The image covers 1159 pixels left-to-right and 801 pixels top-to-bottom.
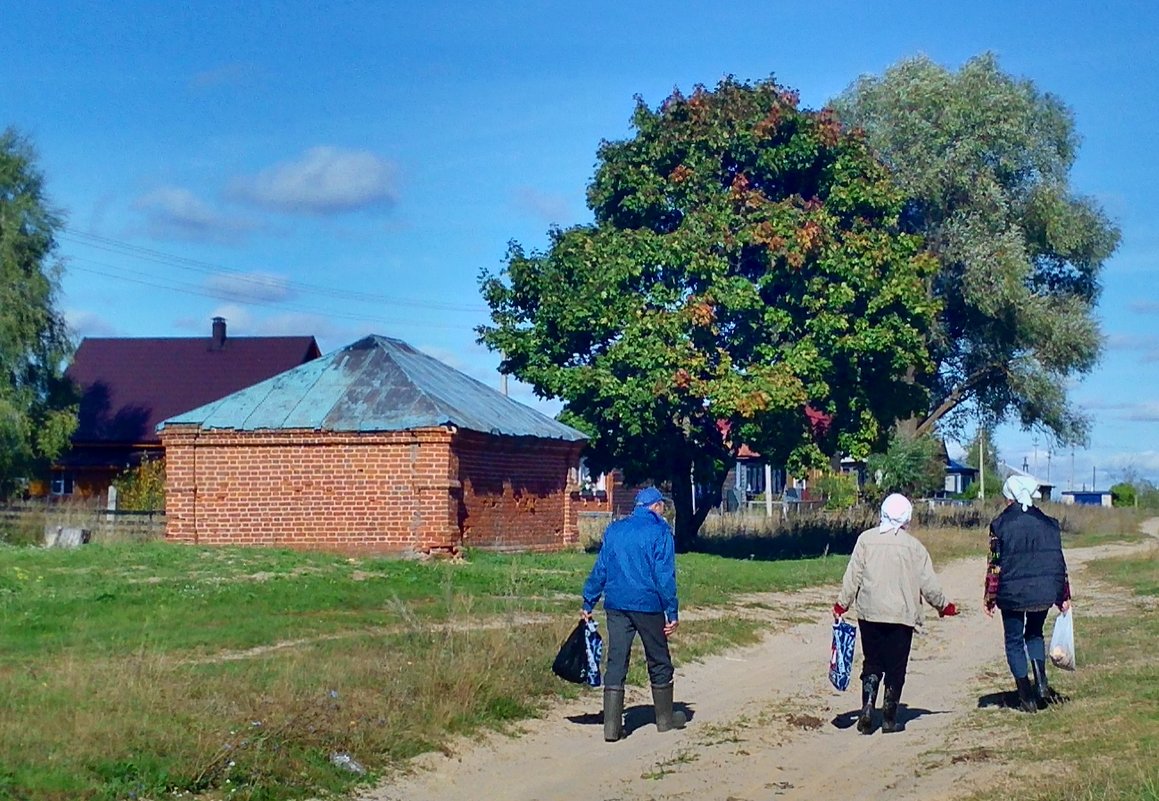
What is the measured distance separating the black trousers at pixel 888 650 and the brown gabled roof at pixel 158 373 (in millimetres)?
45948

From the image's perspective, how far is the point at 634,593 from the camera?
10.5 meters

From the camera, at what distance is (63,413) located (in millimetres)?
44500

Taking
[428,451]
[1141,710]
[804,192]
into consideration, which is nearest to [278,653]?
[1141,710]

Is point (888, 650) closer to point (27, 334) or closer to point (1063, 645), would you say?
point (1063, 645)

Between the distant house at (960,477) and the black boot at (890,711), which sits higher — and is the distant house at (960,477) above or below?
above

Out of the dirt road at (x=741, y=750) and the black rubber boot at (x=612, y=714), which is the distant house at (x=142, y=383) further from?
the black rubber boot at (x=612, y=714)

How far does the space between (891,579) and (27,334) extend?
3751 cm

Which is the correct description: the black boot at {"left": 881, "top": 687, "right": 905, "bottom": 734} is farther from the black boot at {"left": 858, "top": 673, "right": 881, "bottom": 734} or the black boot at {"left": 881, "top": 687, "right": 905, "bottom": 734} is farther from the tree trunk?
the tree trunk

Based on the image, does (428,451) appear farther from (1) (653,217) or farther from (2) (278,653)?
(2) (278,653)

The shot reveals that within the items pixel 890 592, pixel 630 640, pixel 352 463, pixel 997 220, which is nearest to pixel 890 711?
pixel 890 592

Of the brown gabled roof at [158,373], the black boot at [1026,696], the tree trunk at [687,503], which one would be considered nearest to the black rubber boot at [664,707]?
the black boot at [1026,696]

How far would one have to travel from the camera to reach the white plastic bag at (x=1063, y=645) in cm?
1154

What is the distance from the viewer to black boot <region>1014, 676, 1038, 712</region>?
11.5 meters

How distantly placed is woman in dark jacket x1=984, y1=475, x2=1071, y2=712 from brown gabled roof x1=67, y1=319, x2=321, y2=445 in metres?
45.8
